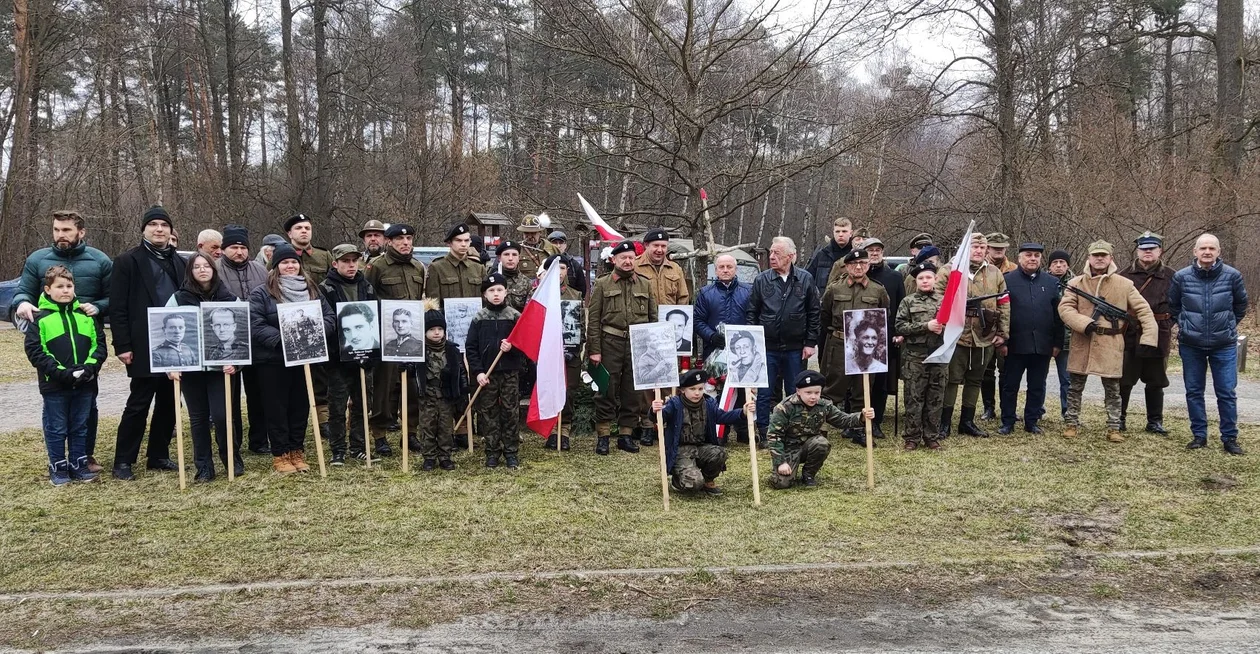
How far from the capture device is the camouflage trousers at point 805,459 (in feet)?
21.7

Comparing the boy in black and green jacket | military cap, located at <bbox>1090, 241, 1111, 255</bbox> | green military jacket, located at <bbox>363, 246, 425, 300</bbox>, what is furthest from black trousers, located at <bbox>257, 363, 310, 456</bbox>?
military cap, located at <bbox>1090, 241, 1111, 255</bbox>

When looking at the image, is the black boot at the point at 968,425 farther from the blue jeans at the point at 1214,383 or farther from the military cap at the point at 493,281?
the military cap at the point at 493,281

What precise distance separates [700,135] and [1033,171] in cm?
1088

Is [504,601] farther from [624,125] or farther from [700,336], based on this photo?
[624,125]

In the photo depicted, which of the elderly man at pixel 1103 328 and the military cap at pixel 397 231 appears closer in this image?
the military cap at pixel 397 231

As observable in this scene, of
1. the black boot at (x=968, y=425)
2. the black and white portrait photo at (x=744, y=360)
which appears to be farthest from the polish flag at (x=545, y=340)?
the black boot at (x=968, y=425)

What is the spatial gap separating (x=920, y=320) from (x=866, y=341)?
823 mm

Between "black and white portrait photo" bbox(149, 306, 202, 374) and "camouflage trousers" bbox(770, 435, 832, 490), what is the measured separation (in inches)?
185

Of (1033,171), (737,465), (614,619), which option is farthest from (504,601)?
(1033,171)

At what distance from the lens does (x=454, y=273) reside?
8.13 metres

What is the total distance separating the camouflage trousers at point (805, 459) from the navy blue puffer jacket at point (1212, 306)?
402 centimetres

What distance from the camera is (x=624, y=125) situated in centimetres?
1134

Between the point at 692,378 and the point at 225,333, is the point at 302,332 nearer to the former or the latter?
the point at 225,333

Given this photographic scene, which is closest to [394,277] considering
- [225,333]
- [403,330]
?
[403,330]
